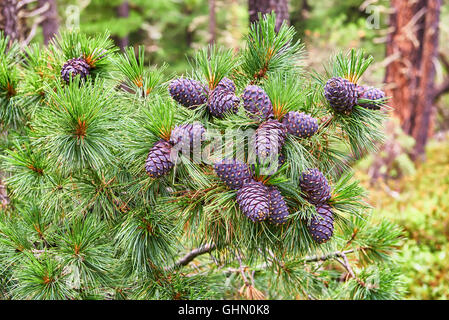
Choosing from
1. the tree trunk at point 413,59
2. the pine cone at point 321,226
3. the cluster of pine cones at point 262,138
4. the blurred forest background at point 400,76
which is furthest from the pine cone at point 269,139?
the tree trunk at point 413,59

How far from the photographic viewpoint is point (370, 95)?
1.12m

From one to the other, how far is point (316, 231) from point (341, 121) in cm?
34

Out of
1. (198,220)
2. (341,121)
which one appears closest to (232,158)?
(198,220)

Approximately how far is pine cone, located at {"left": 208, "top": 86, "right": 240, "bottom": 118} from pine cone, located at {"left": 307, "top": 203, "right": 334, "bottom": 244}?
375 millimetres

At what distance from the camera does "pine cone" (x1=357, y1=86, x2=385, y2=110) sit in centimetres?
→ 111

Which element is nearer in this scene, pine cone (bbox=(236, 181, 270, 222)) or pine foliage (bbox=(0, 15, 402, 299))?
pine cone (bbox=(236, 181, 270, 222))

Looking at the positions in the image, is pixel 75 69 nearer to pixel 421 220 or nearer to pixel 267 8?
pixel 267 8

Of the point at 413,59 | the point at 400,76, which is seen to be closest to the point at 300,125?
the point at 400,76

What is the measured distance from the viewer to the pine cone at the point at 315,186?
41.3 inches

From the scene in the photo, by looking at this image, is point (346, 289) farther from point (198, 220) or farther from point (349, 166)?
point (198, 220)

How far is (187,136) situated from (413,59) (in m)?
6.36

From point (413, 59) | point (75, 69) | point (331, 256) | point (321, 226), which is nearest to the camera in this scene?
point (321, 226)

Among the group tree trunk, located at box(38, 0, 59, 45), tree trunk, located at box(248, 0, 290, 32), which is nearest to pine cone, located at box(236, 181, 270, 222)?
tree trunk, located at box(248, 0, 290, 32)

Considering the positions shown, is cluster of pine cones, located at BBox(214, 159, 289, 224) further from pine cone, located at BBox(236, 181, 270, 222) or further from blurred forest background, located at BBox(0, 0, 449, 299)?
blurred forest background, located at BBox(0, 0, 449, 299)
